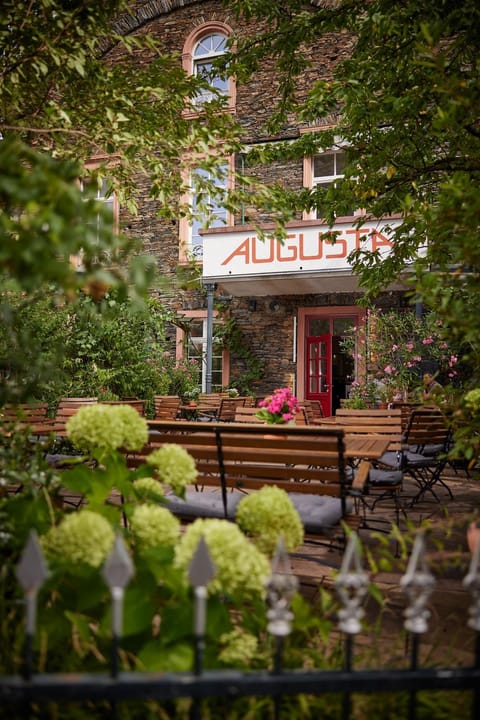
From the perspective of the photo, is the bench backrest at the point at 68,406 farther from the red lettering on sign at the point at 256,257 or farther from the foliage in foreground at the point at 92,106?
the red lettering on sign at the point at 256,257

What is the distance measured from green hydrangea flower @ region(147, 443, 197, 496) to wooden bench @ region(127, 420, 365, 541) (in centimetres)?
92

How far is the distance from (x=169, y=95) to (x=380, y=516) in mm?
3430

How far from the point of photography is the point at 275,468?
2965mm

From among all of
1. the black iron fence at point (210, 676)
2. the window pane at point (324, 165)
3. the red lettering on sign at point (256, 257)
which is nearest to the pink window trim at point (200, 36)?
the window pane at point (324, 165)

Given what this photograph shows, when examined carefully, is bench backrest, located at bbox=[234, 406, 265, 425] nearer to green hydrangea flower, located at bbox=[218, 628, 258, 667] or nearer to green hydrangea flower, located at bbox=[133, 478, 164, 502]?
green hydrangea flower, located at bbox=[133, 478, 164, 502]

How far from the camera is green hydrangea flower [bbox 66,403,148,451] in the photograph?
1.88m

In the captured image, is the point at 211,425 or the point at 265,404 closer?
the point at 211,425

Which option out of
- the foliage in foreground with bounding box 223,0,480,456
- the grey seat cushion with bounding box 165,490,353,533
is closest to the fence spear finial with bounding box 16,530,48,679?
the grey seat cushion with bounding box 165,490,353,533

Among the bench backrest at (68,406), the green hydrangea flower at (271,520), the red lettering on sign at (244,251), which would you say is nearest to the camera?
the green hydrangea flower at (271,520)

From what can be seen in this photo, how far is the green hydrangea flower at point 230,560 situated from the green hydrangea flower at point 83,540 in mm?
177

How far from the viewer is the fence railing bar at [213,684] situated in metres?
1.08

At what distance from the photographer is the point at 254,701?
4.70ft

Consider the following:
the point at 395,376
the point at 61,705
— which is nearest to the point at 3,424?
the point at 61,705

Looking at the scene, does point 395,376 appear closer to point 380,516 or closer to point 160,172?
point 380,516
